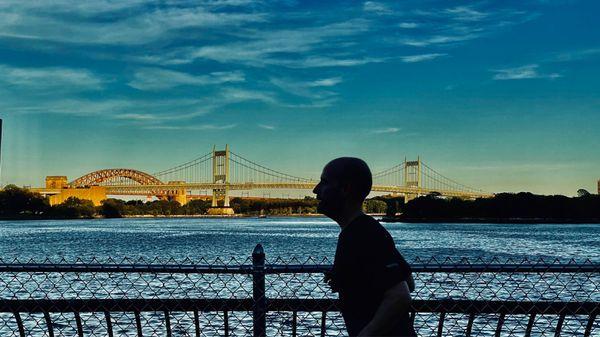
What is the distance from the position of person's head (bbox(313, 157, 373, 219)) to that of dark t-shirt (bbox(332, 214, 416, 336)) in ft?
0.40

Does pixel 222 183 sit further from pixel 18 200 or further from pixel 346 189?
pixel 346 189

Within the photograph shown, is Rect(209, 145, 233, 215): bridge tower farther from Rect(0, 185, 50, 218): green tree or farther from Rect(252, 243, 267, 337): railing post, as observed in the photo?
Rect(252, 243, 267, 337): railing post

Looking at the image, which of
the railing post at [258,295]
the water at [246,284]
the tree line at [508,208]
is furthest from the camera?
the tree line at [508,208]

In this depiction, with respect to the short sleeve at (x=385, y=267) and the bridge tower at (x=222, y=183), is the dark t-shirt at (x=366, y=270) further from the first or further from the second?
the bridge tower at (x=222, y=183)

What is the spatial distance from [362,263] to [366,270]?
34 millimetres

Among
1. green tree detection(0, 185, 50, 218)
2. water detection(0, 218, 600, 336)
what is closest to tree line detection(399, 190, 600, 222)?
green tree detection(0, 185, 50, 218)

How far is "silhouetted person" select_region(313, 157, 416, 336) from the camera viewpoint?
10.6ft

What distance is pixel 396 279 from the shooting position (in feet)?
10.6

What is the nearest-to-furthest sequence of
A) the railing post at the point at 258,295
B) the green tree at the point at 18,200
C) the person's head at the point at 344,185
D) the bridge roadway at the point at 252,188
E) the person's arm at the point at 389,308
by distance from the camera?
the person's arm at the point at 389,308, the person's head at the point at 344,185, the railing post at the point at 258,295, the bridge roadway at the point at 252,188, the green tree at the point at 18,200

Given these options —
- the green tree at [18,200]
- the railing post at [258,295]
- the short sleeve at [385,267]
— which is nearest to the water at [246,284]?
the railing post at [258,295]

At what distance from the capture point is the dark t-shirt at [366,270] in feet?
10.6

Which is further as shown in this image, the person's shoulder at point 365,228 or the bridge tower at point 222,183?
the bridge tower at point 222,183

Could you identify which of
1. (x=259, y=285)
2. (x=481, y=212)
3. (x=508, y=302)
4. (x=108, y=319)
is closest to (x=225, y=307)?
(x=259, y=285)

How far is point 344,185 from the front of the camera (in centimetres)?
350
